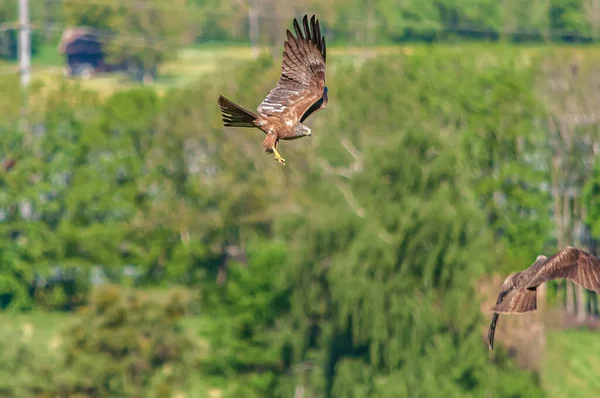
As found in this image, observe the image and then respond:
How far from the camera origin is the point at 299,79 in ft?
65.5

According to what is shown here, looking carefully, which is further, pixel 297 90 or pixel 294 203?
pixel 294 203

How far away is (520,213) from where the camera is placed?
73.3 meters

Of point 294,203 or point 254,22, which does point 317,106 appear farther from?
point 254,22

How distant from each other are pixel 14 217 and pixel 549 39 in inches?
1596

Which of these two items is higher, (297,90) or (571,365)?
(297,90)

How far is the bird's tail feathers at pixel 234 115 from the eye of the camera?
1805cm

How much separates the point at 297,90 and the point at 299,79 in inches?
5.8

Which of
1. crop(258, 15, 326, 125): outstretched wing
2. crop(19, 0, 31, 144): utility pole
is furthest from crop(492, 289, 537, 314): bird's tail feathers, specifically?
crop(19, 0, 31, 144): utility pole

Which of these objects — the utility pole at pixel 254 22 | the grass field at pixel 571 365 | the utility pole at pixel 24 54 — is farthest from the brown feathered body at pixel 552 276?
the utility pole at pixel 254 22

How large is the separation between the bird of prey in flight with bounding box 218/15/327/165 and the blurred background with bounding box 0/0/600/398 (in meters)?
29.2

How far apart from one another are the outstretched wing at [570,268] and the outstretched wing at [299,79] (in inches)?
138

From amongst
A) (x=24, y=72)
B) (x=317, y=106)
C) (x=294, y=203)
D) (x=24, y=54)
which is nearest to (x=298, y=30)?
(x=317, y=106)

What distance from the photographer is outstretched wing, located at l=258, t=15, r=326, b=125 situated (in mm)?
19625

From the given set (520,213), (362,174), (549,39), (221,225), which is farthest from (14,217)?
(549,39)
